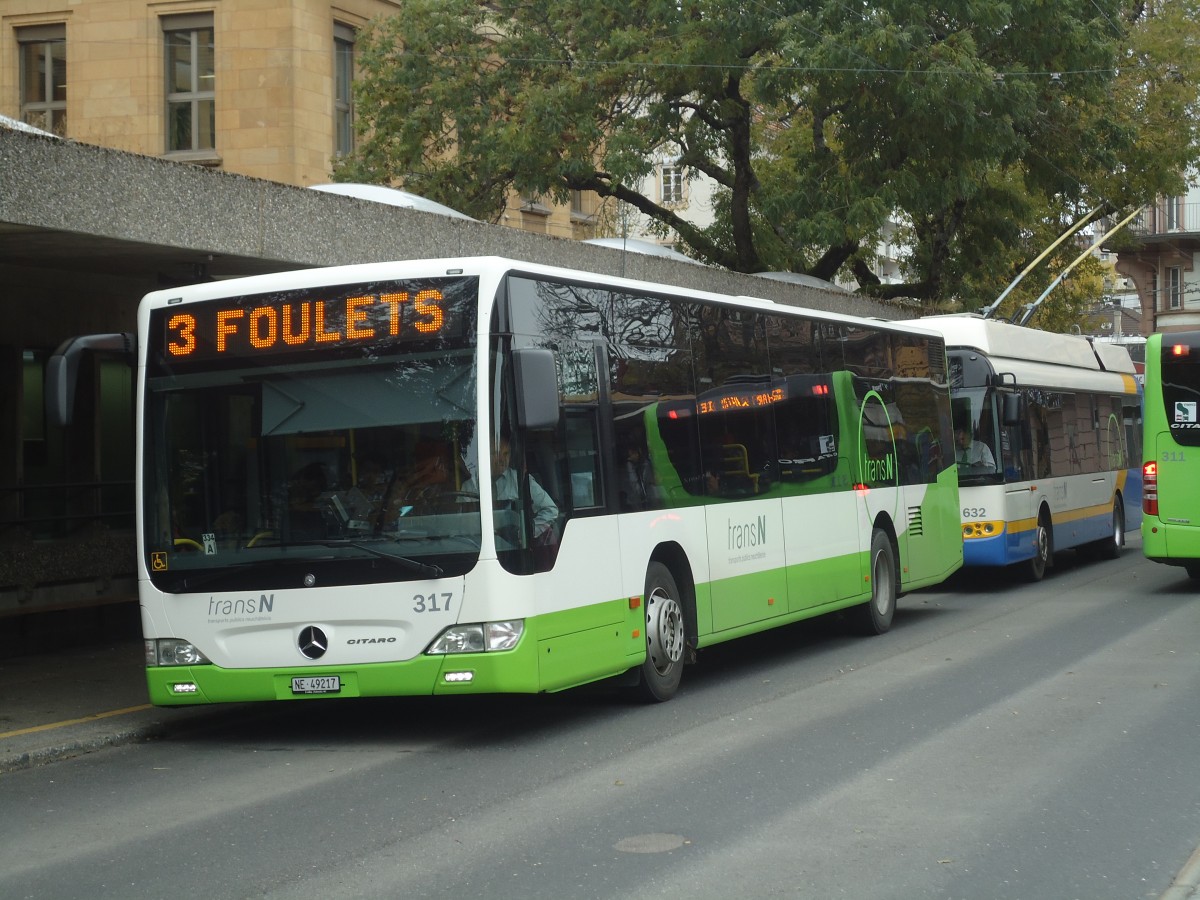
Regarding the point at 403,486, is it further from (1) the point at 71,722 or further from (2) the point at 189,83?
(2) the point at 189,83

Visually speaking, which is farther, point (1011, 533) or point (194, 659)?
point (1011, 533)

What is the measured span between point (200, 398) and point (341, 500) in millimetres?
1164

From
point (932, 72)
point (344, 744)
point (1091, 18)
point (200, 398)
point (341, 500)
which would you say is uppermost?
point (1091, 18)

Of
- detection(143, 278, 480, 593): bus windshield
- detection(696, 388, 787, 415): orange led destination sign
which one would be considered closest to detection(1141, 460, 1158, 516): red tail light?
detection(696, 388, 787, 415): orange led destination sign

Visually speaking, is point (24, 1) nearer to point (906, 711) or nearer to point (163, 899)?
point (906, 711)

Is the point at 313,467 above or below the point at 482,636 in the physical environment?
above

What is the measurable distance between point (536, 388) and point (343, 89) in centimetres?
2406

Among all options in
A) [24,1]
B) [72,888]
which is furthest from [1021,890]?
[24,1]

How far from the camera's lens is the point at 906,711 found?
10414 millimetres

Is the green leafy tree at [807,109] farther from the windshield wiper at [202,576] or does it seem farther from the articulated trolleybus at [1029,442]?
the windshield wiper at [202,576]

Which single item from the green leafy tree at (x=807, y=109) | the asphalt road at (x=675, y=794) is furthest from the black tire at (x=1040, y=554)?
the asphalt road at (x=675, y=794)

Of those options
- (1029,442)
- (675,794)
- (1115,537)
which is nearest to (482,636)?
(675,794)

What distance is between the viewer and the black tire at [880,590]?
50.0 ft

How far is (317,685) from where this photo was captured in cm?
955
